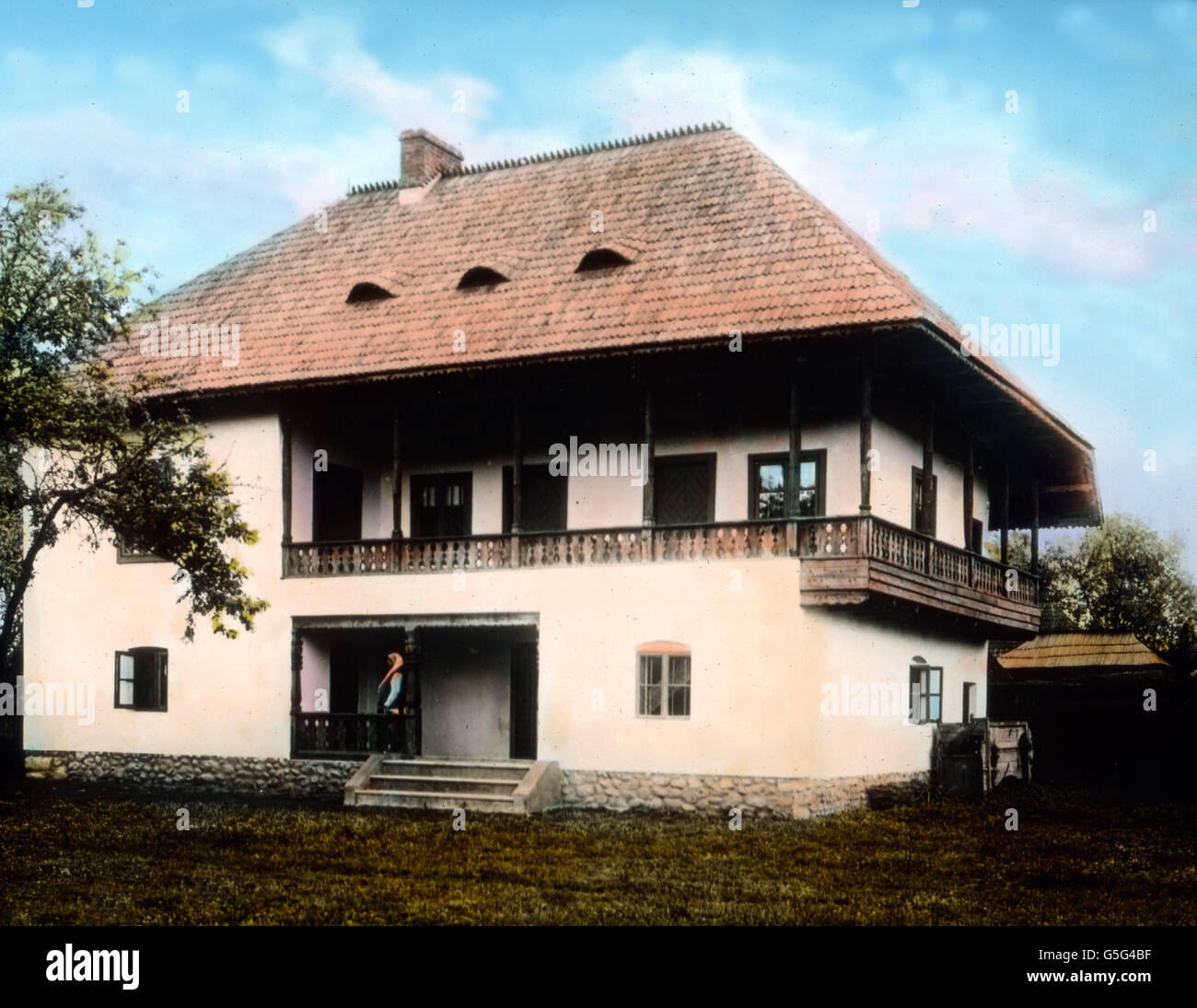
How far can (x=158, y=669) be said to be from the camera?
27.0 metres

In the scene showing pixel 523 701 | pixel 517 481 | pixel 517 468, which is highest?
pixel 517 468

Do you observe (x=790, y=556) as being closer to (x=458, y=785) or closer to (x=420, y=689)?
(x=458, y=785)

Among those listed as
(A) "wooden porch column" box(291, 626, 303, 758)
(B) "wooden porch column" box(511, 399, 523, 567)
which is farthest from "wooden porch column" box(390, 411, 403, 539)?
→ (A) "wooden porch column" box(291, 626, 303, 758)

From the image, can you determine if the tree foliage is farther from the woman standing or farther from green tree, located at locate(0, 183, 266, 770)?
the woman standing

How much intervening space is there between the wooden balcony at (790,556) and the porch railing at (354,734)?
2.41 meters

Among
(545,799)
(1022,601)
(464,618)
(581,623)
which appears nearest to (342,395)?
A: (464,618)

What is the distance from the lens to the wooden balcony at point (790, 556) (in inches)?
829

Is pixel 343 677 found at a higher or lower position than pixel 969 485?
lower

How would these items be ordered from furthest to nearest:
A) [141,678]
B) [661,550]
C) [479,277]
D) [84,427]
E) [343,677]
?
[343,677], [141,678], [479,277], [661,550], [84,427]

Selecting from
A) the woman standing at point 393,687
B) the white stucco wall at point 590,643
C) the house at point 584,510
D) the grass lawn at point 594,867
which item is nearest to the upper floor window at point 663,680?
the house at point 584,510

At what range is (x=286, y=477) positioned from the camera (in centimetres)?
2602

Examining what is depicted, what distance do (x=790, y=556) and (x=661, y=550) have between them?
2.06 metres

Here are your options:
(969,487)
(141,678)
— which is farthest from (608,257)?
(141,678)

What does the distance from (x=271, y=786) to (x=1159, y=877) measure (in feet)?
49.8
